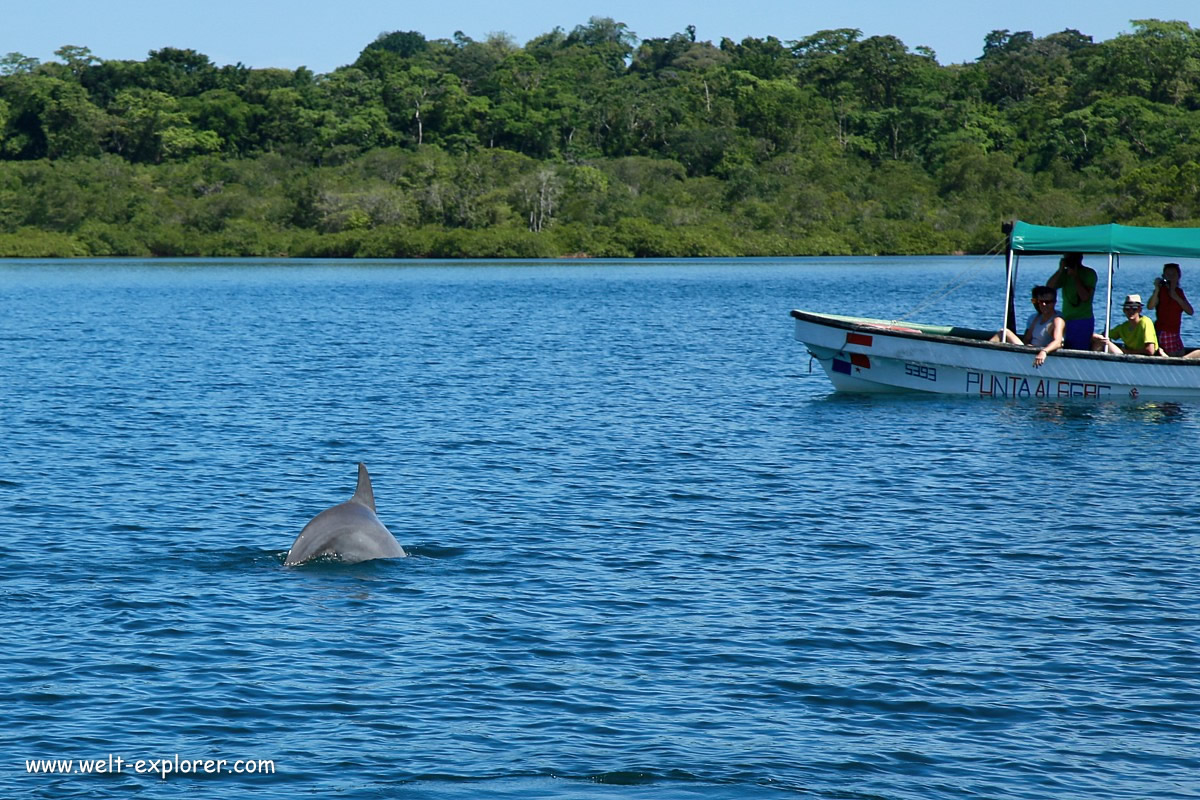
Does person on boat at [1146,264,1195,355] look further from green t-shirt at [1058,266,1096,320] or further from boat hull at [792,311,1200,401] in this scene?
green t-shirt at [1058,266,1096,320]

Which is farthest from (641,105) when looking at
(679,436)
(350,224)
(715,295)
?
(679,436)

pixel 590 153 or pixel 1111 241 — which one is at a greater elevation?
A: pixel 590 153

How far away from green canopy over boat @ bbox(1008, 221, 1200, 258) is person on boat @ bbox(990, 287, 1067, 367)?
3.84 ft

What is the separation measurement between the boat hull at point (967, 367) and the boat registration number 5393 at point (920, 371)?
0.02 metres

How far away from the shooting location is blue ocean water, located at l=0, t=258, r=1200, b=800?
944cm

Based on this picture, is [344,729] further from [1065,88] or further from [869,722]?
[1065,88]

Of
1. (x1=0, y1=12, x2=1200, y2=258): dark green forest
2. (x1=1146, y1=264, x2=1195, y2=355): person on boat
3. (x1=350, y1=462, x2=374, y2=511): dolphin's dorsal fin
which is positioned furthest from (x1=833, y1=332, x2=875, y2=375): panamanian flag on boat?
(x1=0, y1=12, x2=1200, y2=258): dark green forest

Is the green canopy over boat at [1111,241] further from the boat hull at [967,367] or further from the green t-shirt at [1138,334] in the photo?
the boat hull at [967,367]

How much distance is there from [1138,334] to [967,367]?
2.92m

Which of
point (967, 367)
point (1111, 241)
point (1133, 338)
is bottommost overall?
point (967, 367)

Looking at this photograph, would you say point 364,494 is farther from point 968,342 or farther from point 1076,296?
point 1076,296

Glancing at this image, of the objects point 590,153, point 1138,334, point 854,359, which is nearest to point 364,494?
point 854,359

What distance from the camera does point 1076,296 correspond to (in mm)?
25203

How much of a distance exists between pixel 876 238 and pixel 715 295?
2324 inches
